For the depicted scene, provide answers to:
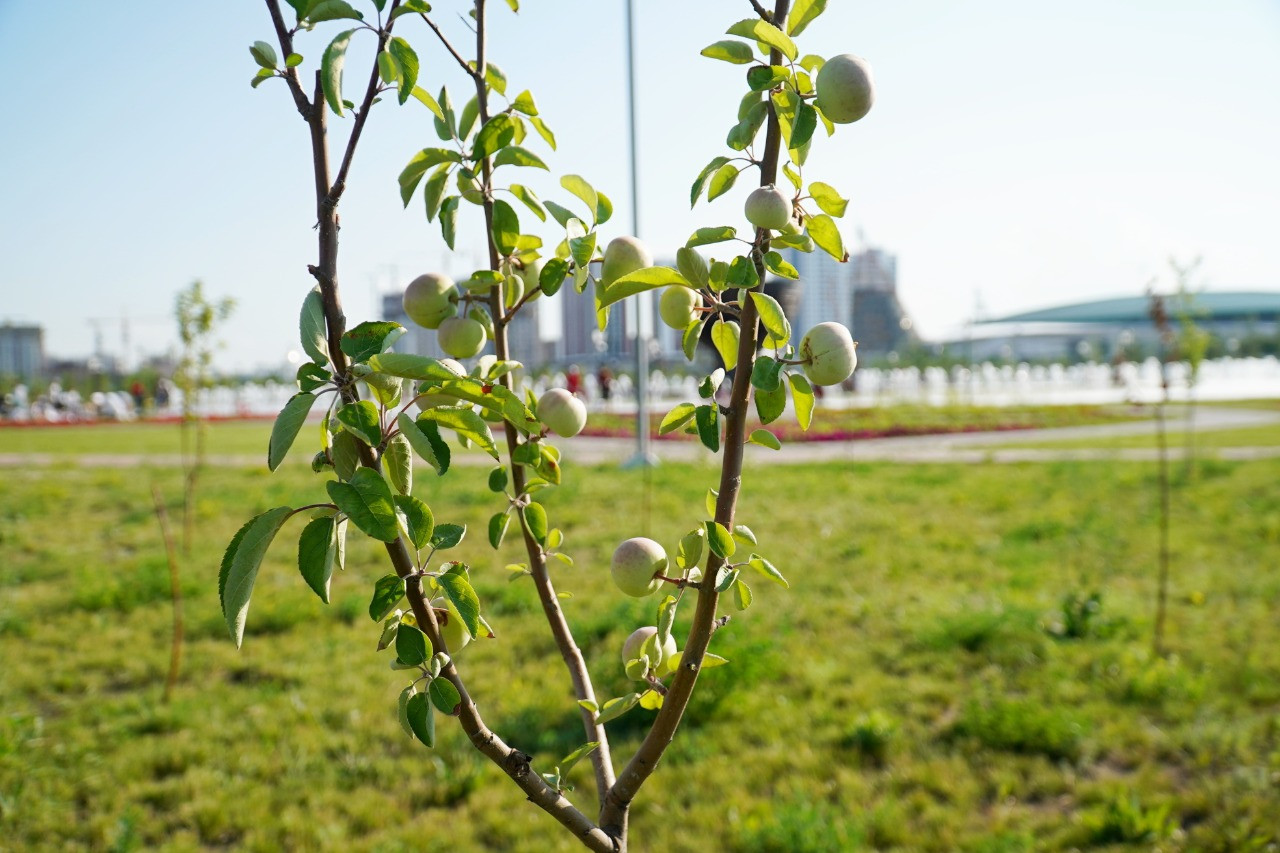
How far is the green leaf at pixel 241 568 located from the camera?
0.60m

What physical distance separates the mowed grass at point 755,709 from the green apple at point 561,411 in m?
2.17

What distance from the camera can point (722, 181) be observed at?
0.74 metres

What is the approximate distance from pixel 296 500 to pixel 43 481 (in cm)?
414

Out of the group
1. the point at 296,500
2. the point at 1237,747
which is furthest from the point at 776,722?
the point at 296,500

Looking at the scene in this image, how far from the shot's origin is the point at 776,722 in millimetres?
3490

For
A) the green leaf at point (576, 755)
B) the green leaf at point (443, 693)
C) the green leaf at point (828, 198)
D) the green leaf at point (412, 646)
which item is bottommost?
the green leaf at point (576, 755)

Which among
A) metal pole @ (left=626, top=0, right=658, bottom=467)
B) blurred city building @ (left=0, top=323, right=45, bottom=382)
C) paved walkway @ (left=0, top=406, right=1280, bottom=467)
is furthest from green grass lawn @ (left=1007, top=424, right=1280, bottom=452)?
blurred city building @ (left=0, top=323, right=45, bottom=382)

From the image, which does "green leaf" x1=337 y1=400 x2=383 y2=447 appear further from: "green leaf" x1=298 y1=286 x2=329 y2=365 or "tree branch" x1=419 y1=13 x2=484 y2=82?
"tree branch" x1=419 y1=13 x2=484 y2=82

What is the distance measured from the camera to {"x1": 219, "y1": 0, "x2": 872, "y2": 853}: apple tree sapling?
61cm

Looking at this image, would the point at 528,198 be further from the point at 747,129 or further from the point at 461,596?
the point at 461,596

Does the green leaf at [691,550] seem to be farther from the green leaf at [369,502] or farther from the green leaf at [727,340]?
the green leaf at [369,502]

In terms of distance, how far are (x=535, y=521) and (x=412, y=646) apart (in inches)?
8.2

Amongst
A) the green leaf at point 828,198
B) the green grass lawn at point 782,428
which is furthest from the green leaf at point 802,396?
the green grass lawn at point 782,428

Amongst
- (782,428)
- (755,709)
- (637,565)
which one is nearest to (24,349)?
(782,428)
